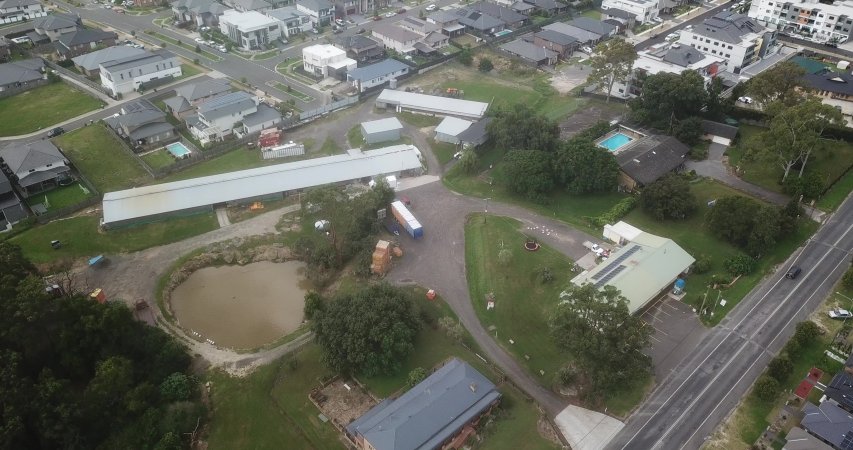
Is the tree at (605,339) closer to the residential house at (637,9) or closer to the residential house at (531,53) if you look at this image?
the residential house at (531,53)

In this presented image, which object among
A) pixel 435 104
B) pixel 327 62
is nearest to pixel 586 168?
pixel 435 104

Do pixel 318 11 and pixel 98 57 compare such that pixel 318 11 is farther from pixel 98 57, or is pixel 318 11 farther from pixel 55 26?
pixel 55 26

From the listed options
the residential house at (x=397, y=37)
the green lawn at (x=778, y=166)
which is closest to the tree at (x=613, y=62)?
the green lawn at (x=778, y=166)

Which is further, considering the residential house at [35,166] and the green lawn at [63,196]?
the residential house at [35,166]

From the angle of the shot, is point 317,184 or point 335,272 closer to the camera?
point 335,272

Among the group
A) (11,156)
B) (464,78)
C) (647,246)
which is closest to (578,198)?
(647,246)

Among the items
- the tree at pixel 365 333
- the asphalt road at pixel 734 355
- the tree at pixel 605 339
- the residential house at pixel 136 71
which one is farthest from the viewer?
the residential house at pixel 136 71

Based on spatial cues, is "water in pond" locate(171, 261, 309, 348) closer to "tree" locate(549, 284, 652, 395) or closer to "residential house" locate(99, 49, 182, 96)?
"tree" locate(549, 284, 652, 395)

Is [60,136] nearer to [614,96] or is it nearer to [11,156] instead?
[11,156]
